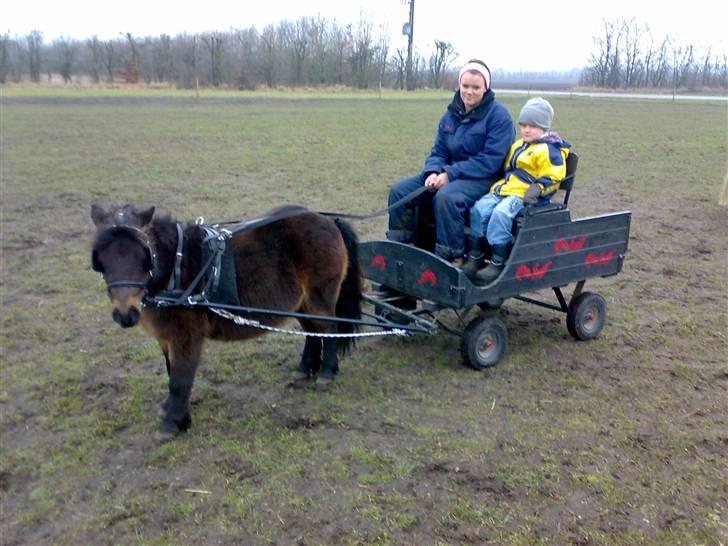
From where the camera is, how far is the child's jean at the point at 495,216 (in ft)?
16.5

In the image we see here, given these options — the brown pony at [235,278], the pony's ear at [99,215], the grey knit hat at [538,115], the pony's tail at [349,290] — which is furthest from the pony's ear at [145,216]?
the grey knit hat at [538,115]

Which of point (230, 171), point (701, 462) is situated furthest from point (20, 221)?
point (701, 462)

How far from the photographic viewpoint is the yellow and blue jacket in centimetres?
505

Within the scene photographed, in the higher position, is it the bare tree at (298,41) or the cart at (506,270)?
the bare tree at (298,41)

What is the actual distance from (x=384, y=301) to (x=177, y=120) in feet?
70.3

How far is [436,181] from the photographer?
533 cm

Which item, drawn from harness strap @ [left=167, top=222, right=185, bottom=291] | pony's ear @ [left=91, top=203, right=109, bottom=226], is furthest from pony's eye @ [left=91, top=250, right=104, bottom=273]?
harness strap @ [left=167, top=222, right=185, bottom=291]

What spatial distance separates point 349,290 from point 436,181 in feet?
3.68

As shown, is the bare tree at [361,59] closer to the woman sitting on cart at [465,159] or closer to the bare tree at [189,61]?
the bare tree at [189,61]

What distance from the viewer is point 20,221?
984cm

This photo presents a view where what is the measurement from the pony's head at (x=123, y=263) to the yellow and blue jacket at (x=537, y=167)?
9.06 ft

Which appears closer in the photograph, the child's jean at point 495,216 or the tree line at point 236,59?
the child's jean at point 495,216

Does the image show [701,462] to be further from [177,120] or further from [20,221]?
[177,120]

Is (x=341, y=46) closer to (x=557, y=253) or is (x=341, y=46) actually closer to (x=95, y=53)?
(x=95, y=53)
